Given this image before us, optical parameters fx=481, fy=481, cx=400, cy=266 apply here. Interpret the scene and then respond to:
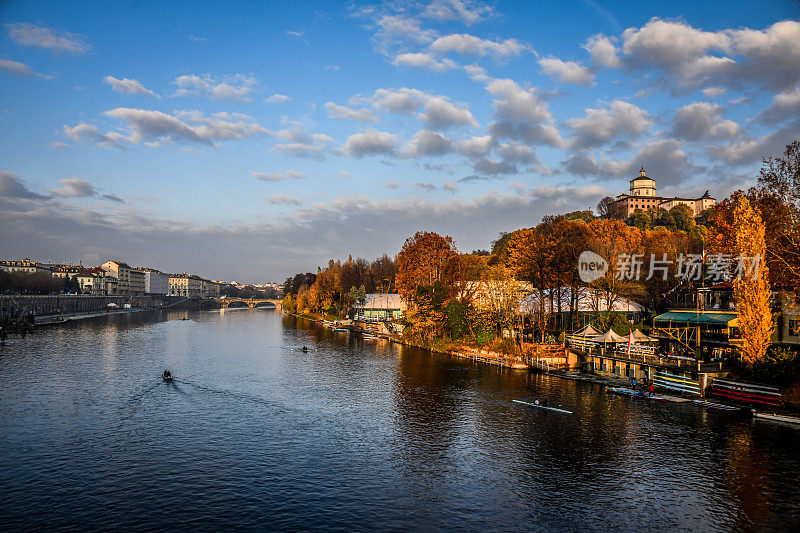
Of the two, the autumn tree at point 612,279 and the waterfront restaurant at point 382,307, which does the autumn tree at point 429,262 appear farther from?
the waterfront restaurant at point 382,307

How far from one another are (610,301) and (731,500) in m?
56.1

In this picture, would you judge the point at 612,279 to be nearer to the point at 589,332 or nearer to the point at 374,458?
the point at 589,332

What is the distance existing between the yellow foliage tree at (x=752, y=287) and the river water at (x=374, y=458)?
10494 mm

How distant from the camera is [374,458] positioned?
120 ft

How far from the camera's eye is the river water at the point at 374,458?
2777cm

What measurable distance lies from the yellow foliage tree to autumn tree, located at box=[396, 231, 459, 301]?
2308 inches

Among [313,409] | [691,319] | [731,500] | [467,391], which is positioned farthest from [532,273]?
[731,500]

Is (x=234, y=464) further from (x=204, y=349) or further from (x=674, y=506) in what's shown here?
(x=204, y=349)

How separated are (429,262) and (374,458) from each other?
73256 mm

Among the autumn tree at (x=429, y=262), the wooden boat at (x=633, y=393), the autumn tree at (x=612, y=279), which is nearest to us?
the wooden boat at (x=633, y=393)

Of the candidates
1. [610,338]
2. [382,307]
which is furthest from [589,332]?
[382,307]

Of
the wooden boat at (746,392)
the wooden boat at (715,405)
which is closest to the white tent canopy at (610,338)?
the wooden boat at (746,392)

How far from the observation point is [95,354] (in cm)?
8406

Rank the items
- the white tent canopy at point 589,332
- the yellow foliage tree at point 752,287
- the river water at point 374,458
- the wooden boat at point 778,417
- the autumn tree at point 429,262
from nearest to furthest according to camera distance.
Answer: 1. the river water at point 374,458
2. the wooden boat at point 778,417
3. the yellow foliage tree at point 752,287
4. the white tent canopy at point 589,332
5. the autumn tree at point 429,262
